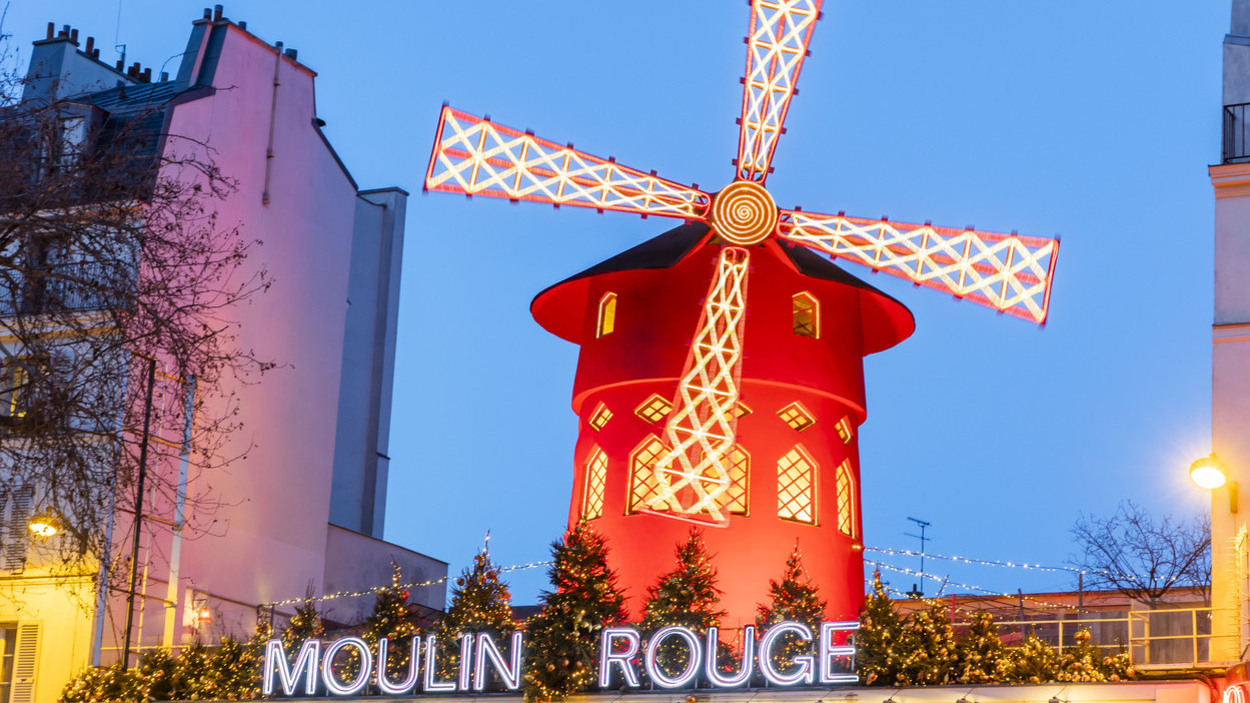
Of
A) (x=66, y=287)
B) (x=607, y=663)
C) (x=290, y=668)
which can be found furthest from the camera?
(x=290, y=668)

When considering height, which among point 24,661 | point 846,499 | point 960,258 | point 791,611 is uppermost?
point 960,258

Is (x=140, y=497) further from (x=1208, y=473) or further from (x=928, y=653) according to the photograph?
(x=1208, y=473)

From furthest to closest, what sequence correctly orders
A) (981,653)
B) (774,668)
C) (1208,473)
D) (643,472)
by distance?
(643,472) → (774,668) → (981,653) → (1208,473)

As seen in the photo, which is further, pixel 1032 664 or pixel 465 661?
pixel 465 661

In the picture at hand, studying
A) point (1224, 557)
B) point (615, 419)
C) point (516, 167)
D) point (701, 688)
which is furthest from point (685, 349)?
point (1224, 557)

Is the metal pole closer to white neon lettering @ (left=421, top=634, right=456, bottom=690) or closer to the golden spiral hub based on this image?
white neon lettering @ (left=421, top=634, right=456, bottom=690)

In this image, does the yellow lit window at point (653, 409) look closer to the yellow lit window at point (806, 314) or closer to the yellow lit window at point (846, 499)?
the yellow lit window at point (806, 314)

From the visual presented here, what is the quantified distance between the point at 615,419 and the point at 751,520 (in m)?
1.80

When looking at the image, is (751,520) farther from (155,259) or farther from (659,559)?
(155,259)

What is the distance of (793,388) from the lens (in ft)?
58.1

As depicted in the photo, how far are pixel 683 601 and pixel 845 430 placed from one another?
11.7 ft

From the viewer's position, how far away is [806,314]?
18.2 m

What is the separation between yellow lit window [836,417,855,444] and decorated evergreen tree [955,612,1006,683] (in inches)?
163

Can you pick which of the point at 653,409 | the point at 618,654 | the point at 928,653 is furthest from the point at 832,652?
the point at 653,409
